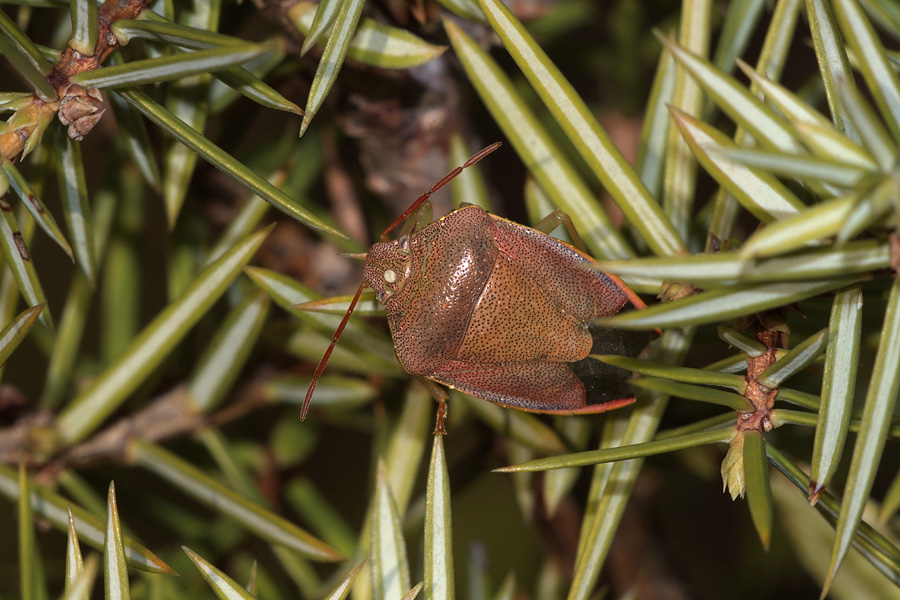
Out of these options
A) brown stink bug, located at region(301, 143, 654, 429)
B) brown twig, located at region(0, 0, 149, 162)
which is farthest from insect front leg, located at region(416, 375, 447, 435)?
brown twig, located at region(0, 0, 149, 162)

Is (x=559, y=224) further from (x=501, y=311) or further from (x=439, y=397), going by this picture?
(x=439, y=397)

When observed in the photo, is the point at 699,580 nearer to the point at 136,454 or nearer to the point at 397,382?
the point at 397,382

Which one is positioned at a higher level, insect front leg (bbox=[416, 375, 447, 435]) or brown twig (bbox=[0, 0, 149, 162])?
brown twig (bbox=[0, 0, 149, 162])

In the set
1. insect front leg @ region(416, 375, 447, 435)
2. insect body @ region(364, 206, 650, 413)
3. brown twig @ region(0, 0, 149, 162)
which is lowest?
insect front leg @ region(416, 375, 447, 435)

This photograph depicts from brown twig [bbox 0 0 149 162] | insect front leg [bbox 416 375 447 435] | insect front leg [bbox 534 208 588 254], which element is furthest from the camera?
insect front leg [bbox 416 375 447 435]

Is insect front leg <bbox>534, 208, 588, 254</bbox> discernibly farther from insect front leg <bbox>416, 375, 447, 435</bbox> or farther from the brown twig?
the brown twig

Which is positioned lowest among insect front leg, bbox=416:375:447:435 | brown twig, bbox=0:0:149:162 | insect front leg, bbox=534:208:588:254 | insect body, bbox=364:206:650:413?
insect front leg, bbox=416:375:447:435

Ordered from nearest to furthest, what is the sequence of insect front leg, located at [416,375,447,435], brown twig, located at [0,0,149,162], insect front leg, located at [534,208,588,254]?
1. brown twig, located at [0,0,149,162]
2. insect front leg, located at [534,208,588,254]
3. insect front leg, located at [416,375,447,435]

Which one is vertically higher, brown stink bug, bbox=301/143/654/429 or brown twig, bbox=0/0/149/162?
brown twig, bbox=0/0/149/162

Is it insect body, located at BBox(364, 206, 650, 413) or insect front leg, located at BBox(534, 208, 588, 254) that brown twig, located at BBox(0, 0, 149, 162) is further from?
insect front leg, located at BBox(534, 208, 588, 254)

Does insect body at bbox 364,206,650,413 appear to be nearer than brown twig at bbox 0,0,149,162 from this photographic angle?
No

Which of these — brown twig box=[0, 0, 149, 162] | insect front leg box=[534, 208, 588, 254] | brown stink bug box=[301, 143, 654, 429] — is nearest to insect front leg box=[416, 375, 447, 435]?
brown stink bug box=[301, 143, 654, 429]
